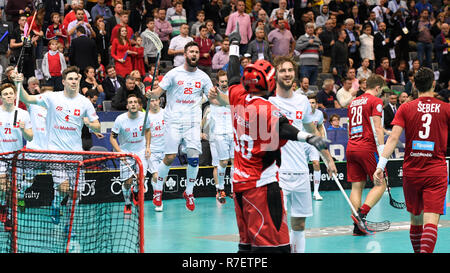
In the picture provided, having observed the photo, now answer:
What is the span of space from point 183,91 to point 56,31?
23.3ft

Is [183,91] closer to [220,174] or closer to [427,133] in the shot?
[220,174]

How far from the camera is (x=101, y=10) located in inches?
766

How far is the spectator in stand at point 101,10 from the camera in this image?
1942 centimetres

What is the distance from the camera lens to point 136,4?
818 inches

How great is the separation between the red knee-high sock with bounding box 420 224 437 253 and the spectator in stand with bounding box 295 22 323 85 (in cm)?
1323

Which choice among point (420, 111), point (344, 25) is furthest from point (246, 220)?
point (344, 25)

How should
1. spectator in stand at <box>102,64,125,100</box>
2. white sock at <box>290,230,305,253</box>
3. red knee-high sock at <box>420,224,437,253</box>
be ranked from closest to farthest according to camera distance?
red knee-high sock at <box>420,224,437,253</box>
white sock at <box>290,230,305,253</box>
spectator in stand at <box>102,64,125,100</box>

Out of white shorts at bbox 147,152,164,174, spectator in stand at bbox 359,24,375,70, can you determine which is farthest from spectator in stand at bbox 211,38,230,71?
spectator in stand at bbox 359,24,375,70

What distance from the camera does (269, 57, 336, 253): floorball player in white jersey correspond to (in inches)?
315

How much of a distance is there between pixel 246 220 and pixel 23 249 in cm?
284

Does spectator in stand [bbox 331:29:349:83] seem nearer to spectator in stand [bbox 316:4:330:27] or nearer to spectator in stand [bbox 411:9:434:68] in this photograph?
spectator in stand [bbox 316:4:330:27]

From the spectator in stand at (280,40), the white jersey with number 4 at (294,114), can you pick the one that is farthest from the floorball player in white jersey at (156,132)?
the white jersey with number 4 at (294,114)

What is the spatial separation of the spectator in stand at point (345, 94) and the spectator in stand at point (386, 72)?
304cm

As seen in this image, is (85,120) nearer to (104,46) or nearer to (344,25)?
(104,46)
